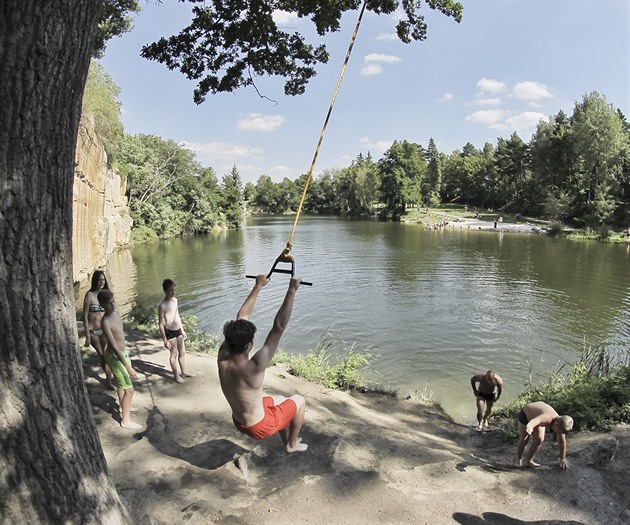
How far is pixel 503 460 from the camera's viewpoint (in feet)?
19.5

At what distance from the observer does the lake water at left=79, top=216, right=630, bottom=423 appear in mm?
12820

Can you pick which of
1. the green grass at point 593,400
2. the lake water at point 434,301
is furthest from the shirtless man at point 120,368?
the lake water at point 434,301

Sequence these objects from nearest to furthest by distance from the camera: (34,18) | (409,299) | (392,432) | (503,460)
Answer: (34,18) < (503,460) < (392,432) < (409,299)

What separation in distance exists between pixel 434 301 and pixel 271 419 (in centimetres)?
1676

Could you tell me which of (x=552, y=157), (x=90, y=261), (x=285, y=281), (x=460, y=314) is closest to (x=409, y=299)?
(x=460, y=314)

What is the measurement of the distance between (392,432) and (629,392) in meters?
3.65

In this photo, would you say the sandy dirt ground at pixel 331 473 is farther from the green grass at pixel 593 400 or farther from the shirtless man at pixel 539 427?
the green grass at pixel 593 400

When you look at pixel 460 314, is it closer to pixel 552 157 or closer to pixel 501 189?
pixel 552 157

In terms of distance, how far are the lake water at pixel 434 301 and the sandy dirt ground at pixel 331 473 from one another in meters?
4.20

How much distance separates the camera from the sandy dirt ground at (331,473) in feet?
11.8

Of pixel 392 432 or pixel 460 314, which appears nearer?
pixel 392 432

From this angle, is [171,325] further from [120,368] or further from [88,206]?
[88,206]

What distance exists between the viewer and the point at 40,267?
7.69 feet

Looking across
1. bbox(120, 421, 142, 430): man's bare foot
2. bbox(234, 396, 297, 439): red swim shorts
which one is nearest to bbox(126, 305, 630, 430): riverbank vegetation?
bbox(120, 421, 142, 430): man's bare foot
